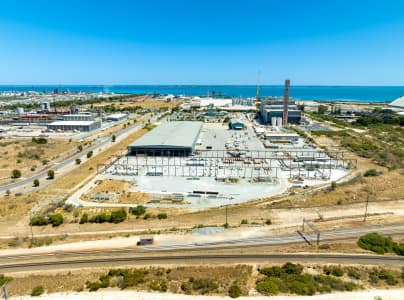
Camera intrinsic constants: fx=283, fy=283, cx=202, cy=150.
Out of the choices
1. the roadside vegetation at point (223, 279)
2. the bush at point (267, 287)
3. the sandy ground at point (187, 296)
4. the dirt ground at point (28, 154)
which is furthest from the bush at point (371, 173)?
the dirt ground at point (28, 154)

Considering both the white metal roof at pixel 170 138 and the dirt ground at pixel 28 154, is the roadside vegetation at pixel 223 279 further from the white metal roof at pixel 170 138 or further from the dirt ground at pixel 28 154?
the white metal roof at pixel 170 138

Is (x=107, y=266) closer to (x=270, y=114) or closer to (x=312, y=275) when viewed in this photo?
(x=312, y=275)

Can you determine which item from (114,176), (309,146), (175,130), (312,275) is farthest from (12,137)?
(312,275)

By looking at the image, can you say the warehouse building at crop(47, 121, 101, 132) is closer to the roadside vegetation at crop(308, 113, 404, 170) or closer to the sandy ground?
the roadside vegetation at crop(308, 113, 404, 170)

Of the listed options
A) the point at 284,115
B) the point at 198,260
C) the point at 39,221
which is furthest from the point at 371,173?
the point at 284,115

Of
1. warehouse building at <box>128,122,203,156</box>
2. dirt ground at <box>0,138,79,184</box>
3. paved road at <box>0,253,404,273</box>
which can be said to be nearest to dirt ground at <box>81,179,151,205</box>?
paved road at <box>0,253,404,273</box>
